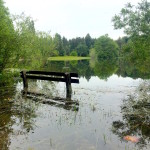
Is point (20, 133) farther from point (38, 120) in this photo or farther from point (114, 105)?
point (114, 105)

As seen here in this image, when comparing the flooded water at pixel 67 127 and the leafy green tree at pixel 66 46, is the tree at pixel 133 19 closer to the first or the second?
the flooded water at pixel 67 127

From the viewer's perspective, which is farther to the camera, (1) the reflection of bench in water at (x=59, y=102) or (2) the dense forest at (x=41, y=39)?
(2) the dense forest at (x=41, y=39)

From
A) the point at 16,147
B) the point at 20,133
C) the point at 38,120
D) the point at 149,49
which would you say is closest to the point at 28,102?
the point at 38,120

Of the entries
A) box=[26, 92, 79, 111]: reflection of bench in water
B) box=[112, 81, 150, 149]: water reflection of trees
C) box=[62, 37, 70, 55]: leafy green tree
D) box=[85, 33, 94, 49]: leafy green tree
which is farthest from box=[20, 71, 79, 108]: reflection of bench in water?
box=[85, 33, 94, 49]: leafy green tree

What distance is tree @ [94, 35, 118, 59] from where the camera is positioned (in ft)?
372

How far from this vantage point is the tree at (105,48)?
11325 centimetres

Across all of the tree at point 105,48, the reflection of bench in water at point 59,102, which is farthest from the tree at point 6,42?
the tree at point 105,48

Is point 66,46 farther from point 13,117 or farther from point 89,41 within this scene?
point 13,117

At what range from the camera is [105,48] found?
113312 millimetres

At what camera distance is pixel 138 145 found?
5.65m

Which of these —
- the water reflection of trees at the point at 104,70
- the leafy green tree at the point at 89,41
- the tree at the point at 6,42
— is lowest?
the water reflection of trees at the point at 104,70

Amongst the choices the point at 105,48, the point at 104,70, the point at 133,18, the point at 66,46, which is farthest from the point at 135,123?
the point at 66,46

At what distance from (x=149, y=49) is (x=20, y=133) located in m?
14.5

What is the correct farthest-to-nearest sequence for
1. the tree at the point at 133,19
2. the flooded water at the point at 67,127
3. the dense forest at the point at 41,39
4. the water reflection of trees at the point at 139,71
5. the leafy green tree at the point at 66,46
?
the leafy green tree at the point at 66,46
the tree at the point at 133,19
the water reflection of trees at the point at 139,71
the dense forest at the point at 41,39
the flooded water at the point at 67,127
